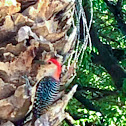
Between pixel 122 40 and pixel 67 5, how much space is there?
367 centimetres

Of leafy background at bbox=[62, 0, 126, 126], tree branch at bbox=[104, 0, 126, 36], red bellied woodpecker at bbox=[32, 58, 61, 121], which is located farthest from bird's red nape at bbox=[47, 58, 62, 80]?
tree branch at bbox=[104, 0, 126, 36]

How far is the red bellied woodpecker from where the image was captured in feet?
4.25

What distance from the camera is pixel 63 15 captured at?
4.90 ft

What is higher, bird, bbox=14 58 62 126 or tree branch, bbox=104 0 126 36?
bird, bbox=14 58 62 126

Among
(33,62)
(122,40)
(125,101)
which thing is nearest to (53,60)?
(33,62)

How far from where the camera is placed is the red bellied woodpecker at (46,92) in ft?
4.25

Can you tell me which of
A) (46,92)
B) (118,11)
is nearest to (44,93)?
(46,92)

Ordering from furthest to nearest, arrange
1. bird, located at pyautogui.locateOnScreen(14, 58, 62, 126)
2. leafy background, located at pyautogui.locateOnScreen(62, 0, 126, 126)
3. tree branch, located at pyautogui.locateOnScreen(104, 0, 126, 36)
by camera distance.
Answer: tree branch, located at pyautogui.locateOnScreen(104, 0, 126, 36), leafy background, located at pyautogui.locateOnScreen(62, 0, 126, 126), bird, located at pyautogui.locateOnScreen(14, 58, 62, 126)

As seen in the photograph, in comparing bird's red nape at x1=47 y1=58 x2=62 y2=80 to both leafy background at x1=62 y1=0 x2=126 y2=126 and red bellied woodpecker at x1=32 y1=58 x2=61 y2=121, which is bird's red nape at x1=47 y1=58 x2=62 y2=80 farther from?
leafy background at x1=62 y1=0 x2=126 y2=126

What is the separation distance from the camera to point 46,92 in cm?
134

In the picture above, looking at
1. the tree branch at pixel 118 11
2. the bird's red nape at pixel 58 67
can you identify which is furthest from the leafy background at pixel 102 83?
the bird's red nape at pixel 58 67

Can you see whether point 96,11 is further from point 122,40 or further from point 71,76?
point 71,76

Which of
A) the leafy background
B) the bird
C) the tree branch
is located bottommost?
the leafy background

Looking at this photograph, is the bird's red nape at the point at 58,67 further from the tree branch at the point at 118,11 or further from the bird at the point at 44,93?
the tree branch at the point at 118,11
